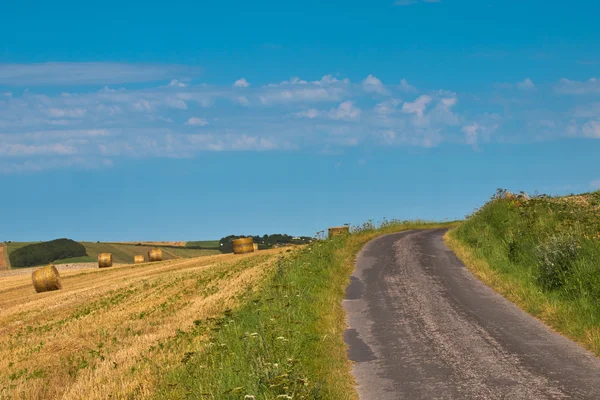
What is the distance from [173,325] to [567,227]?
13922 mm

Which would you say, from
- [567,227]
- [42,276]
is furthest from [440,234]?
[42,276]

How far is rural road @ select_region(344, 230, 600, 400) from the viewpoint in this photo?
1184cm

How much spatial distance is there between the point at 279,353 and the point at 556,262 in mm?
10189

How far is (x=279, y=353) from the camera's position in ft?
41.7

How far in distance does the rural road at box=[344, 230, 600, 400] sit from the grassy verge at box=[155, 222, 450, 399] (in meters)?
0.57

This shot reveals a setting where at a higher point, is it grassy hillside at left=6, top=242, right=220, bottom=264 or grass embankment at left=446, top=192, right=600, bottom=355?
grassy hillside at left=6, top=242, right=220, bottom=264

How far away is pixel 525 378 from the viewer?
12.2 meters

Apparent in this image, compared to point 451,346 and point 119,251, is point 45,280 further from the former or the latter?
point 119,251

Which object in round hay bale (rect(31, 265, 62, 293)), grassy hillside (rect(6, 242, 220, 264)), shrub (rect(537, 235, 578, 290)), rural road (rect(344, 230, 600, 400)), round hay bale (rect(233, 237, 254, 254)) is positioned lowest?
rural road (rect(344, 230, 600, 400))

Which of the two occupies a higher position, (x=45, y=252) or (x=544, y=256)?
(x=45, y=252)

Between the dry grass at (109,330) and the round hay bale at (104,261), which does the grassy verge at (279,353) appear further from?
the round hay bale at (104,261)

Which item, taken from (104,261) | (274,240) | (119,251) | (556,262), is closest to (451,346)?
(556,262)

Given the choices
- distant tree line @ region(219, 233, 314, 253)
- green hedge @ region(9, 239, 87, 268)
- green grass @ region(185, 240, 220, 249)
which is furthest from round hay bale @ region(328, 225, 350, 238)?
green grass @ region(185, 240, 220, 249)

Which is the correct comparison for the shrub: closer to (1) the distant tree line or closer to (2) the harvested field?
(1) the distant tree line
